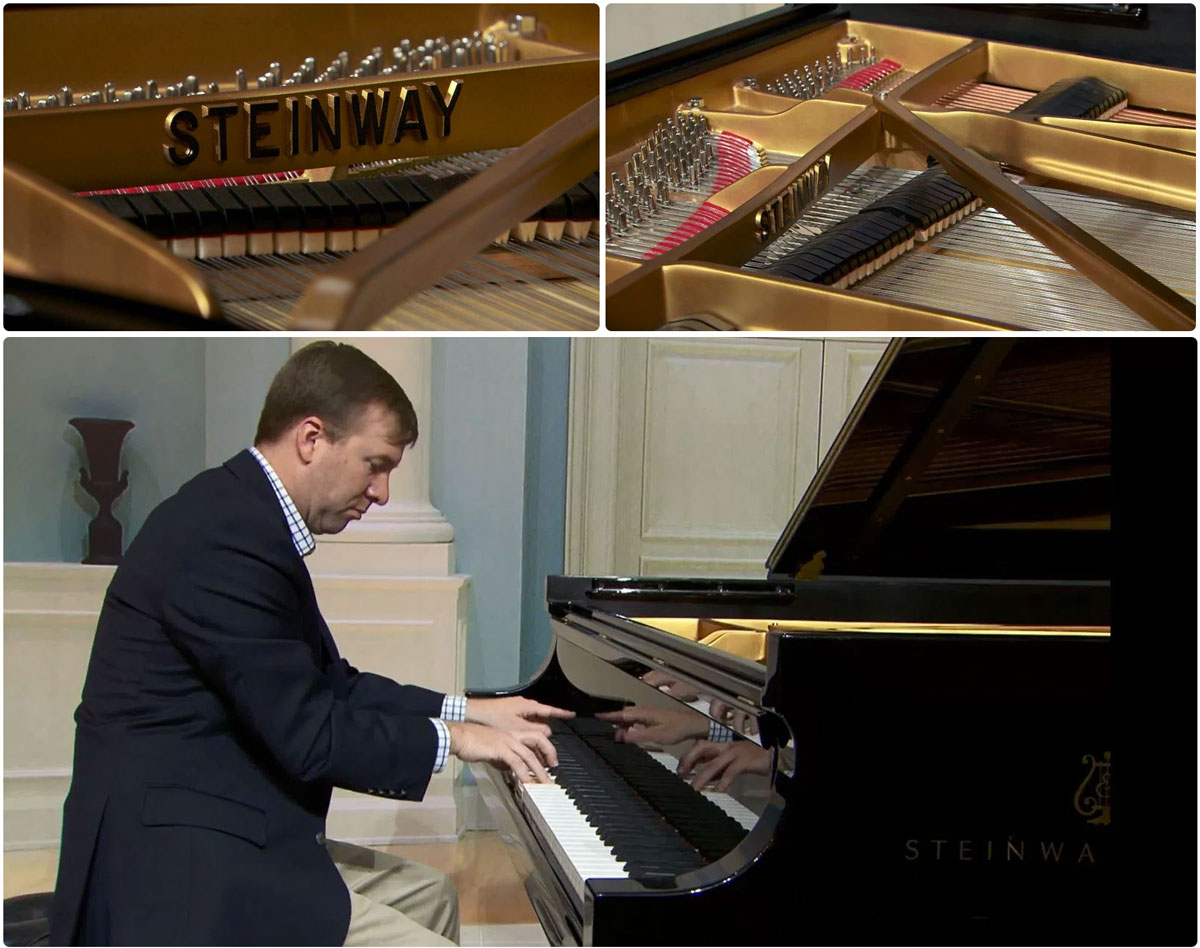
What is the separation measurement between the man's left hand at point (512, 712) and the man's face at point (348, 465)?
21.3 inches

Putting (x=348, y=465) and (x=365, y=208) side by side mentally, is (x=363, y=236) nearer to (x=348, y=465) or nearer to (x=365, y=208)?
(x=365, y=208)

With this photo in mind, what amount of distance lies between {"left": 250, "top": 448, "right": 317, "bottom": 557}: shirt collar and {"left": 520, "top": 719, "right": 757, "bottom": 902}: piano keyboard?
0.62 meters

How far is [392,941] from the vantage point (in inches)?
78.9

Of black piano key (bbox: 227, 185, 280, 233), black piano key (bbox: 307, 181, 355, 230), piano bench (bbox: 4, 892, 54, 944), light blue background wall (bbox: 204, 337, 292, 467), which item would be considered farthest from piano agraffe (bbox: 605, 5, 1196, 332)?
light blue background wall (bbox: 204, 337, 292, 467)

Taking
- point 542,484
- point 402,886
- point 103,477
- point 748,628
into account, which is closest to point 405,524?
point 542,484

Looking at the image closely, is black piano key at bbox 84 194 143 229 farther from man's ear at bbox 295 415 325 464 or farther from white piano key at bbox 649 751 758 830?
white piano key at bbox 649 751 758 830

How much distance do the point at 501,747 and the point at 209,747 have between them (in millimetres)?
485

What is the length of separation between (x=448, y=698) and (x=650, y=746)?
18.9 inches

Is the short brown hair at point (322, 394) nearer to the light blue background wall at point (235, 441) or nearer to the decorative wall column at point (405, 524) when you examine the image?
the decorative wall column at point (405, 524)

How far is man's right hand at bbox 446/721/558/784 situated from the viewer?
198 centimetres

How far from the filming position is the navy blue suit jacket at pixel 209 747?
1.90m

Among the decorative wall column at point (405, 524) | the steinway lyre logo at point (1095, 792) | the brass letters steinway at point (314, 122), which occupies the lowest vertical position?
the steinway lyre logo at point (1095, 792)

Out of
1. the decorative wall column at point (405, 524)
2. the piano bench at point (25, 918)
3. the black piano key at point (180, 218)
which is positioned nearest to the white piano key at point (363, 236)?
the black piano key at point (180, 218)

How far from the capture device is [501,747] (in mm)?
1998
